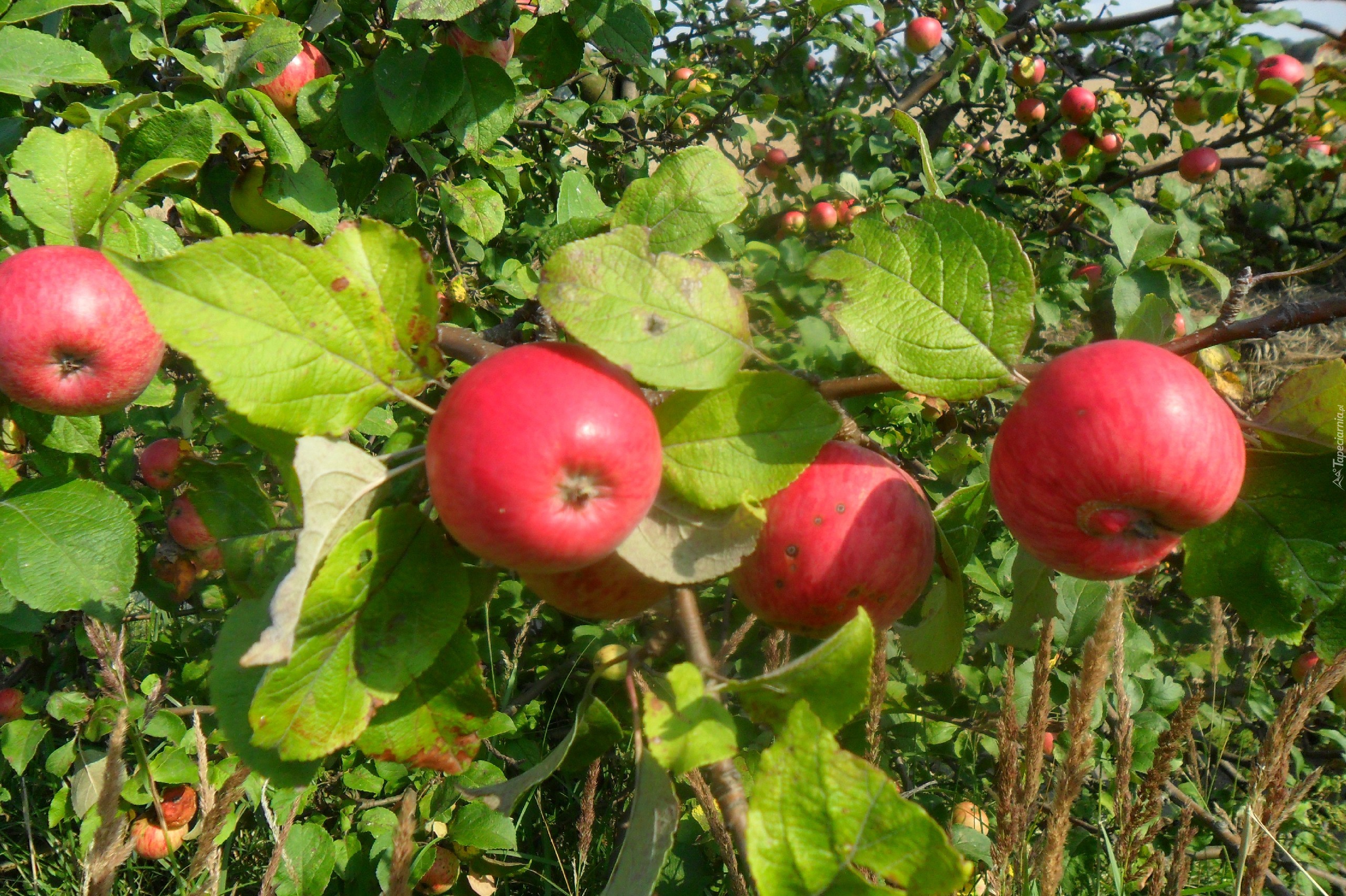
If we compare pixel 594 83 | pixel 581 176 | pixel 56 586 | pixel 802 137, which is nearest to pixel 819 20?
pixel 594 83

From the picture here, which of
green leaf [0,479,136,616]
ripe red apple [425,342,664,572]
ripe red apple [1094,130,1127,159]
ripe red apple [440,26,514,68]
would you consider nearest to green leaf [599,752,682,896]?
ripe red apple [425,342,664,572]

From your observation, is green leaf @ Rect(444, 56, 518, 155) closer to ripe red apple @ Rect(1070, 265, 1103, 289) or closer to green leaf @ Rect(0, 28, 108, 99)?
green leaf @ Rect(0, 28, 108, 99)

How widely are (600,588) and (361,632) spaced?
24cm

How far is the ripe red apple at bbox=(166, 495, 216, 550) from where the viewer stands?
190 centimetres

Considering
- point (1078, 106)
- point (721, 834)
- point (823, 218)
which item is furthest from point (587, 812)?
point (1078, 106)

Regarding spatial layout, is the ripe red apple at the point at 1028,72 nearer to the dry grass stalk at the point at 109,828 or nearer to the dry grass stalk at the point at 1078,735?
the dry grass stalk at the point at 1078,735

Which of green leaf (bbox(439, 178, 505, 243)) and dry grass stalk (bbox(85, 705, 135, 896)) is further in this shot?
A: green leaf (bbox(439, 178, 505, 243))

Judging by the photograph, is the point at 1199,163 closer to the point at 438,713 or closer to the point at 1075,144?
the point at 1075,144

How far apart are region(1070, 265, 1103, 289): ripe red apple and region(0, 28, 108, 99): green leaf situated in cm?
221

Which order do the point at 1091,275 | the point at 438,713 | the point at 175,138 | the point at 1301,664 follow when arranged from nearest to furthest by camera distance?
the point at 438,713 < the point at 175,138 < the point at 1091,275 < the point at 1301,664

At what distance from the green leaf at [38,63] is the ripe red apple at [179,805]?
1660 millimetres

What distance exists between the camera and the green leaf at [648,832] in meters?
0.68

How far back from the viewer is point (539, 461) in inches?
25.9

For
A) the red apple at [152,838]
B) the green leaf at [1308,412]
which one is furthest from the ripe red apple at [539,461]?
the red apple at [152,838]
